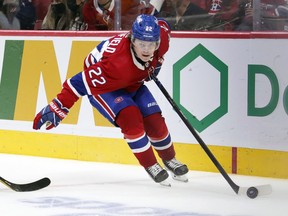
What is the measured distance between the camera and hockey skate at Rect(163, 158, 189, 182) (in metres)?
5.43

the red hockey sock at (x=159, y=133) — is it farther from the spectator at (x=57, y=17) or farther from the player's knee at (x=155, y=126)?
the spectator at (x=57, y=17)

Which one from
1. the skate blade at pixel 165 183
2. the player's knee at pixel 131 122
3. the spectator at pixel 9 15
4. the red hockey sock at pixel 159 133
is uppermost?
the spectator at pixel 9 15

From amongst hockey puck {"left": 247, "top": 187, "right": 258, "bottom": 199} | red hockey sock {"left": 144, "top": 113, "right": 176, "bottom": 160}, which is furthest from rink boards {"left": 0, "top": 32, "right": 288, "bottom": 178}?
hockey puck {"left": 247, "top": 187, "right": 258, "bottom": 199}

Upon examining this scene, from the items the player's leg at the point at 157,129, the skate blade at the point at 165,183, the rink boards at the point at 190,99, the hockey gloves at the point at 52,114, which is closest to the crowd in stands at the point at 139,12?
the rink boards at the point at 190,99

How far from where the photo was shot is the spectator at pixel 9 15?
6.99 metres

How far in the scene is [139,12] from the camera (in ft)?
21.3

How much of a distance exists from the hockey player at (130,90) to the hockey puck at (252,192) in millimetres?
541

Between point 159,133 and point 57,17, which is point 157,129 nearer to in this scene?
point 159,133

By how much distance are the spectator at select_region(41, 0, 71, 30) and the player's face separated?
168 centimetres

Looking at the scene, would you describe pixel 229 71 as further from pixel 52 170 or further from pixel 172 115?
pixel 52 170

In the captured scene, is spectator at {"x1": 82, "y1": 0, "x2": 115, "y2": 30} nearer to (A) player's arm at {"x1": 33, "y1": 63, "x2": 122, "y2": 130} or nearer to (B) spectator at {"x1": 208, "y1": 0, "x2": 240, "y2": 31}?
(B) spectator at {"x1": 208, "y1": 0, "x2": 240, "y2": 31}

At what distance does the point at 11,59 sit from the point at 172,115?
1513 mm

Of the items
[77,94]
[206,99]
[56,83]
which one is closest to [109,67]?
[77,94]

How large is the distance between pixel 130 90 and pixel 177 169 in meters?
0.57
